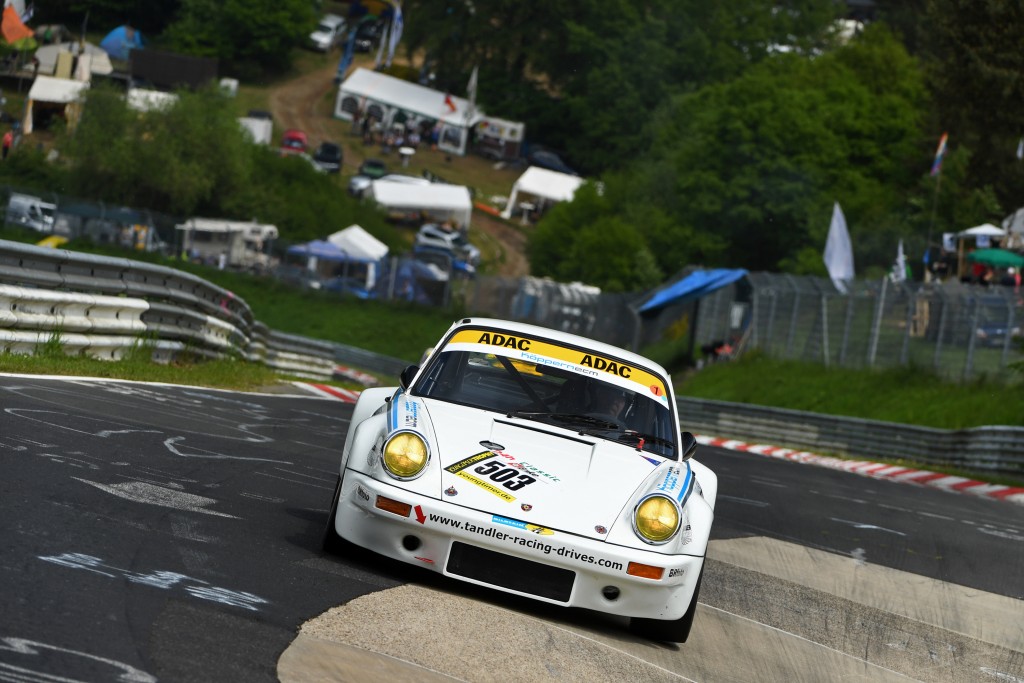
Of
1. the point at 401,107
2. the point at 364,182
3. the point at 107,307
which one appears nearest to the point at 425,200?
the point at 364,182

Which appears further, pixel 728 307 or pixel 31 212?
pixel 31 212

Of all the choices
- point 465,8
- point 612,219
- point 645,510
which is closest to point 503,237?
point 612,219

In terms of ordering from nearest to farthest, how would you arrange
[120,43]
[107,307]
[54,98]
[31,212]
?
[107,307] < [31,212] < [54,98] < [120,43]

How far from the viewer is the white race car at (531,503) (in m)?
6.73

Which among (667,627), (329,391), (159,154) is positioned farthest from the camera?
(159,154)

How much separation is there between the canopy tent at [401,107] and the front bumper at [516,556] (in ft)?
268

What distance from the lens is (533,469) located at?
714cm

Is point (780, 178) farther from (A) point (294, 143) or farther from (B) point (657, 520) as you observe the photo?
(B) point (657, 520)

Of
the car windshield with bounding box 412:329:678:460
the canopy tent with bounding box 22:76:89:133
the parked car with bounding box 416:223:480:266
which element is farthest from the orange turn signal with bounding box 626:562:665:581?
the parked car with bounding box 416:223:480:266

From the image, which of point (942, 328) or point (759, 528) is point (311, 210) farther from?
point (759, 528)

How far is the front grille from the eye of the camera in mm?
6742

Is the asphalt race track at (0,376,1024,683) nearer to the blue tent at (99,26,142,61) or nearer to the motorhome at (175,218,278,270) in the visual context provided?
the motorhome at (175,218,278,270)

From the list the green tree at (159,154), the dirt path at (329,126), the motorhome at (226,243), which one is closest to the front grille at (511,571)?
the motorhome at (226,243)

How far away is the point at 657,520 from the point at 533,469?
64cm
